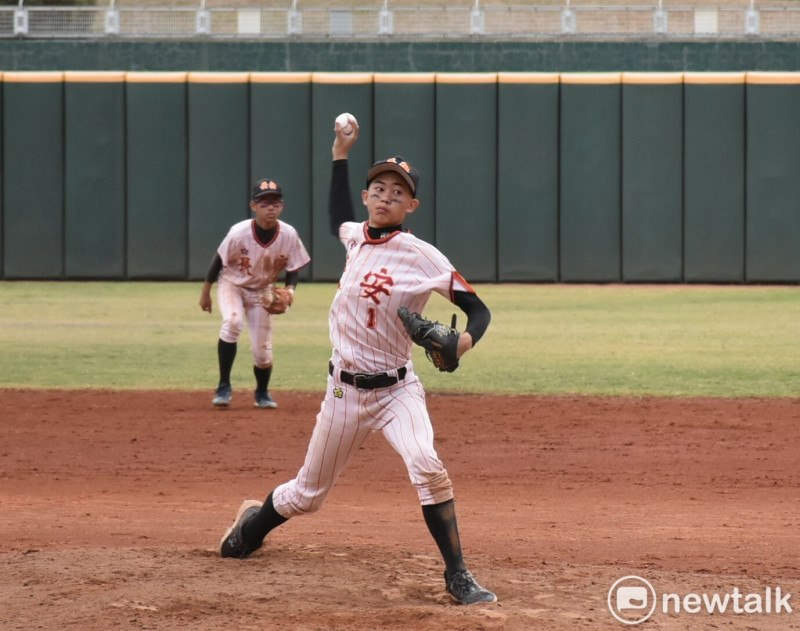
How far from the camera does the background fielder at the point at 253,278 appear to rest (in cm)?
939

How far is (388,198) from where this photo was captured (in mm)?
4562

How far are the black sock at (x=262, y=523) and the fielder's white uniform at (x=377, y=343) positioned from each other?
330mm

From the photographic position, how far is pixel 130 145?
21.4 m

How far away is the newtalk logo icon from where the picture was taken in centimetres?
431

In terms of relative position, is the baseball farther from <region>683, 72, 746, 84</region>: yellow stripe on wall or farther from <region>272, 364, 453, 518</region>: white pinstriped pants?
<region>683, 72, 746, 84</region>: yellow stripe on wall

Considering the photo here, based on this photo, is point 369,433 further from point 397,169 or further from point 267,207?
point 267,207

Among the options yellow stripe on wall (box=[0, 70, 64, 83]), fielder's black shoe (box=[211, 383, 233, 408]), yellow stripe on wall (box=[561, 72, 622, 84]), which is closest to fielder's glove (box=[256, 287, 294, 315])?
fielder's black shoe (box=[211, 383, 233, 408])

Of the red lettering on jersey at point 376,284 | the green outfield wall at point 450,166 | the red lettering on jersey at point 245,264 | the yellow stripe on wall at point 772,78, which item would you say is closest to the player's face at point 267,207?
the red lettering on jersey at point 245,264

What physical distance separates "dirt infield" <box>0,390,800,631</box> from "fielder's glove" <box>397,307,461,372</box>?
3.01 feet

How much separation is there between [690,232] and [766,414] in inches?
480

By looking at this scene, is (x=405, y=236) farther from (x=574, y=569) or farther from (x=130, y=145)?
(x=130, y=145)

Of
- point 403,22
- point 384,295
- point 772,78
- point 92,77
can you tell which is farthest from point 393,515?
point 403,22

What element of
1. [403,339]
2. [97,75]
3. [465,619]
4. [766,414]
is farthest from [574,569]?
[97,75]

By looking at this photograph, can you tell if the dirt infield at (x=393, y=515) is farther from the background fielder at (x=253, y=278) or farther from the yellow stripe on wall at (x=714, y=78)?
the yellow stripe on wall at (x=714, y=78)
